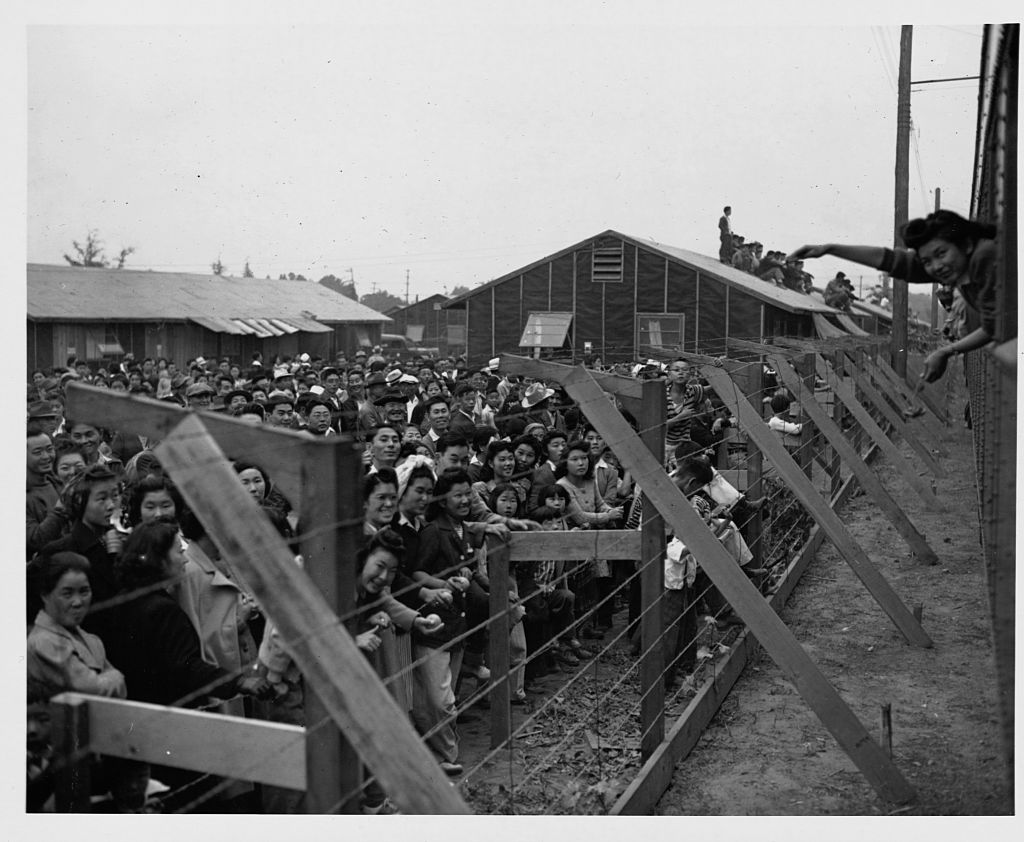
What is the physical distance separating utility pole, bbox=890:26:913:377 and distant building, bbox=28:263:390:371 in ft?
56.2

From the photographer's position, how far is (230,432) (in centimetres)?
259

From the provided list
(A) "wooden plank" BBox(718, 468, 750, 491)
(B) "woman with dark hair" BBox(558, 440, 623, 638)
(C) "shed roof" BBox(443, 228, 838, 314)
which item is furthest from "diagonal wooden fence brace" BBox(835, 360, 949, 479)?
(C) "shed roof" BBox(443, 228, 838, 314)

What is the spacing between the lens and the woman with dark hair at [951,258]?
4.35m

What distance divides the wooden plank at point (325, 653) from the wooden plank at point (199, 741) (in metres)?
0.26

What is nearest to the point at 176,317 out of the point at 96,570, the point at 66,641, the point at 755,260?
the point at 755,260

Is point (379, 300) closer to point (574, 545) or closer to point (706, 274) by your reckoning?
point (706, 274)

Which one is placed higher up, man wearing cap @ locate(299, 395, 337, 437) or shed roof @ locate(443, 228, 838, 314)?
shed roof @ locate(443, 228, 838, 314)

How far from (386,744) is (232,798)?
177 centimetres

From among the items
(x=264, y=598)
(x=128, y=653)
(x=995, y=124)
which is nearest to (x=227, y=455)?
(x=264, y=598)

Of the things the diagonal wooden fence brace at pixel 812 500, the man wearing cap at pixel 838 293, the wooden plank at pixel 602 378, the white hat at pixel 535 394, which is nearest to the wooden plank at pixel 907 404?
the white hat at pixel 535 394

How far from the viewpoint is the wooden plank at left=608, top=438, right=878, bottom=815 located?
4.80 meters

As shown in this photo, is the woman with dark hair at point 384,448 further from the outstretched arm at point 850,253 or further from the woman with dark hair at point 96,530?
the outstretched arm at point 850,253

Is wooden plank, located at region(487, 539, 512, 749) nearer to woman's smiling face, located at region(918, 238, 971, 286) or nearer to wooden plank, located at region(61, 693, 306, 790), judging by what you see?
woman's smiling face, located at region(918, 238, 971, 286)

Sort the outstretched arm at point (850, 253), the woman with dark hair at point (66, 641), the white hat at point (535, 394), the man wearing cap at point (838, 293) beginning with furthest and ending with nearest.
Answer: the man wearing cap at point (838, 293) → the white hat at point (535, 394) → the outstretched arm at point (850, 253) → the woman with dark hair at point (66, 641)
